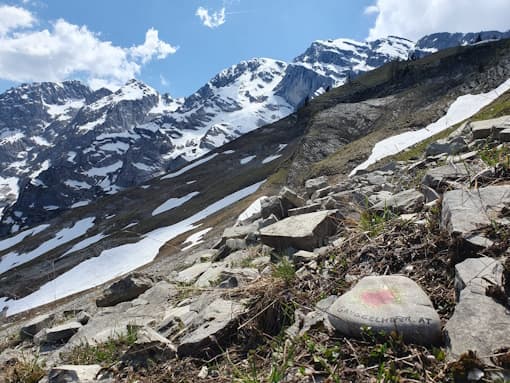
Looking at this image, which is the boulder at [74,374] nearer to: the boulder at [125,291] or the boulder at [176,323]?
the boulder at [176,323]

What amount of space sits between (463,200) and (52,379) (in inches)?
196

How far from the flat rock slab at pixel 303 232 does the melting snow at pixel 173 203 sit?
74032 mm

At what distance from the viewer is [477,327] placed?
8.61ft

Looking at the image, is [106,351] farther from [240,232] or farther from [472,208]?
[240,232]

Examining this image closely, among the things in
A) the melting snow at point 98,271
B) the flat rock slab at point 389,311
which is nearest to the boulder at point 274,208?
the flat rock slab at point 389,311

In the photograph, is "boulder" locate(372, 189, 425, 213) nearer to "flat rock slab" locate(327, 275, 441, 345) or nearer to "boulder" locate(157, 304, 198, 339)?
"flat rock slab" locate(327, 275, 441, 345)

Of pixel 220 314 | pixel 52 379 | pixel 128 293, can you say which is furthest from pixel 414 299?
pixel 128 293

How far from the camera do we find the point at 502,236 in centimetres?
325

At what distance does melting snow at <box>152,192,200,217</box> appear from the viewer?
8006cm

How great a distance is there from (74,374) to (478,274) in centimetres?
432

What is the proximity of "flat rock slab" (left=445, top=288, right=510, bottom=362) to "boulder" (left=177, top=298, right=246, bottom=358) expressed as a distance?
6.96ft

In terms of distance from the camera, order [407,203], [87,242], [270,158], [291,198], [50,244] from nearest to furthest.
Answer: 1. [407,203]
2. [291,198]
3. [87,242]
4. [270,158]
5. [50,244]

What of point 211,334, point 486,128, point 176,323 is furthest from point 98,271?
point 211,334

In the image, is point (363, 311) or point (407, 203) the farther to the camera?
point (407, 203)
